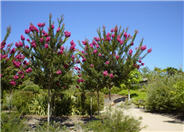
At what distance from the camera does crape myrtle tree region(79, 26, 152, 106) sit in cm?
678

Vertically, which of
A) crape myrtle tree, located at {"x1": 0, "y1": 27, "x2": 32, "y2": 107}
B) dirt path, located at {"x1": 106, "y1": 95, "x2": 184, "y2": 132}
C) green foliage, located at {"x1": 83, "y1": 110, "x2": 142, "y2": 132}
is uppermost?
crape myrtle tree, located at {"x1": 0, "y1": 27, "x2": 32, "y2": 107}

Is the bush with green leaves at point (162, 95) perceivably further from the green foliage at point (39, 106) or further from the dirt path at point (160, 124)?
the green foliage at point (39, 106)

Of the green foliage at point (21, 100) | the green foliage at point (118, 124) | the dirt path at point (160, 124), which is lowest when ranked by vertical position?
the dirt path at point (160, 124)

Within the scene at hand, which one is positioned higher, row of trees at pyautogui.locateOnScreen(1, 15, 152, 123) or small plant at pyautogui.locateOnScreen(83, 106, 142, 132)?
row of trees at pyautogui.locateOnScreen(1, 15, 152, 123)

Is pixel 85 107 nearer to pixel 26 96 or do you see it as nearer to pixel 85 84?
pixel 85 84

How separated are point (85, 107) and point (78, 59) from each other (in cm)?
459

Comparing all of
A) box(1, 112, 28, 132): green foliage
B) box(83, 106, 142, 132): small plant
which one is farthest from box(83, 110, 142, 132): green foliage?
box(1, 112, 28, 132): green foliage

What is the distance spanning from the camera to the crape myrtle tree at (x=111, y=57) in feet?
22.2

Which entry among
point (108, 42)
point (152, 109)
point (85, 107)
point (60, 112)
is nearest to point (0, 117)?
point (108, 42)

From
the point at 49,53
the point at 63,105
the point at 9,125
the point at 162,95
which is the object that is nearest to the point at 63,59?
the point at 49,53

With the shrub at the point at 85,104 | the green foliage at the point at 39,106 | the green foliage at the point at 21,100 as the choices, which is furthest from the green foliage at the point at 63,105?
the green foliage at the point at 21,100

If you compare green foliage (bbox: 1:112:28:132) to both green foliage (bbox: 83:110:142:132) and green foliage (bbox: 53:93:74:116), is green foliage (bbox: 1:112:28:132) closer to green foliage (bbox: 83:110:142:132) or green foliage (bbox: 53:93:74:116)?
green foliage (bbox: 83:110:142:132)

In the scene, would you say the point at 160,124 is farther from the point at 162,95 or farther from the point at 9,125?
Result: the point at 9,125

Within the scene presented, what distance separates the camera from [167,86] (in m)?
11.4
